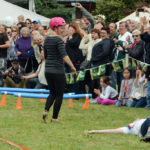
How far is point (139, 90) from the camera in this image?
1256 cm

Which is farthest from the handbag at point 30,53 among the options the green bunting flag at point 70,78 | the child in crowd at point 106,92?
the child in crowd at point 106,92

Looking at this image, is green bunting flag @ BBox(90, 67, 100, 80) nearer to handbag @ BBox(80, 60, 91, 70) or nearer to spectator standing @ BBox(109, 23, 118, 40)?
handbag @ BBox(80, 60, 91, 70)

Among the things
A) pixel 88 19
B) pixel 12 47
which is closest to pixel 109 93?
pixel 88 19

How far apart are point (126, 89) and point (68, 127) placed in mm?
4046

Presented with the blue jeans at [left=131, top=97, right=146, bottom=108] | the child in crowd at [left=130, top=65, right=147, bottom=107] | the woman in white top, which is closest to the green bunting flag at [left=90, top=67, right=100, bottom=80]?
the woman in white top

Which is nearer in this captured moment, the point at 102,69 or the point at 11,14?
the point at 102,69

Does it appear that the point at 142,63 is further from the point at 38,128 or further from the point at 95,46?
the point at 38,128

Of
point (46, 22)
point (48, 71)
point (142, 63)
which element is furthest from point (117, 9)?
point (48, 71)

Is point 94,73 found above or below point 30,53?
below

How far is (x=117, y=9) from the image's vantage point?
131 feet

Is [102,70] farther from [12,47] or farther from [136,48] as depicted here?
[12,47]

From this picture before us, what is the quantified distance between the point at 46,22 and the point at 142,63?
11489mm

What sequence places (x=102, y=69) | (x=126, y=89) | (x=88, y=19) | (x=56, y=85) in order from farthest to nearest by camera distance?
(x=88, y=19), (x=102, y=69), (x=126, y=89), (x=56, y=85)

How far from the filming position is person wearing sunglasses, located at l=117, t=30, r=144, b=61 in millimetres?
12383
